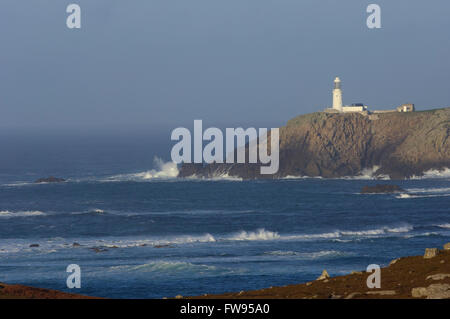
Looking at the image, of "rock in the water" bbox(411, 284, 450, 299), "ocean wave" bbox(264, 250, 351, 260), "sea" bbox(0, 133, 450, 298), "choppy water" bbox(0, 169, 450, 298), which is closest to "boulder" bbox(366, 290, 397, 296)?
"rock in the water" bbox(411, 284, 450, 299)

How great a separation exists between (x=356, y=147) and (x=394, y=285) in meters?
124

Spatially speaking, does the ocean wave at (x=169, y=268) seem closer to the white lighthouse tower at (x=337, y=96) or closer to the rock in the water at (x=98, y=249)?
the rock in the water at (x=98, y=249)

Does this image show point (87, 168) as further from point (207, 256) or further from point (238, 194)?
point (207, 256)

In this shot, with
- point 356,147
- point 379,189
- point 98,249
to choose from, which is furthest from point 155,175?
point 98,249

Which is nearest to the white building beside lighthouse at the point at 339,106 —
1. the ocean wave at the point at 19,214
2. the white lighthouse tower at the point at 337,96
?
the white lighthouse tower at the point at 337,96

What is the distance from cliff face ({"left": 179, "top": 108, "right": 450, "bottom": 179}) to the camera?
490 feet

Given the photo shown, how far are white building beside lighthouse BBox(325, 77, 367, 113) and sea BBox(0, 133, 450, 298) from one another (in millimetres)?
23975

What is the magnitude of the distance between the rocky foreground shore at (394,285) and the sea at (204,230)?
1706 centimetres

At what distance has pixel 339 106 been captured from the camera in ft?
578

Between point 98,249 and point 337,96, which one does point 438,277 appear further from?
point 337,96

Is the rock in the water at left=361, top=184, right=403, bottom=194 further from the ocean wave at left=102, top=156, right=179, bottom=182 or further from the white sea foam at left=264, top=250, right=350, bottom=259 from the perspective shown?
the white sea foam at left=264, top=250, right=350, bottom=259

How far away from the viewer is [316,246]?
2948 inches
